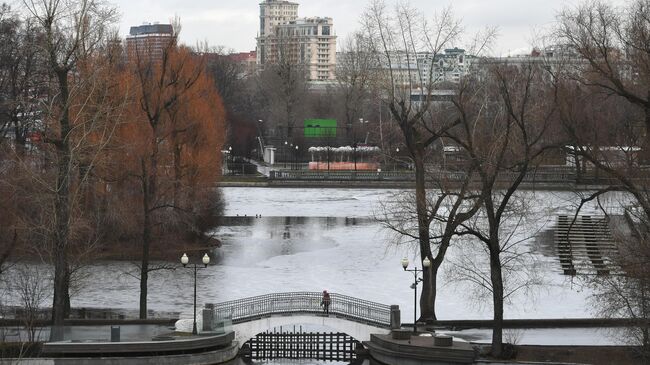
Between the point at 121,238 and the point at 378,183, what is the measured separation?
50045 millimetres

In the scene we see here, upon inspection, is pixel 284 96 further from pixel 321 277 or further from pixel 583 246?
pixel 321 277

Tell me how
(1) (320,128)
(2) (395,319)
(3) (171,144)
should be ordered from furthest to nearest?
(1) (320,128) → (3) (171,144) → (2) (395,319)

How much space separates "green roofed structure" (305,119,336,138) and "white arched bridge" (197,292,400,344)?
3696 inches

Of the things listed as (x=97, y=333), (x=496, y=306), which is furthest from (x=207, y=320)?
(x=496, y=306)

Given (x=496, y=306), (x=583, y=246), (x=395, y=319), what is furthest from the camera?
(x=583, y=246)

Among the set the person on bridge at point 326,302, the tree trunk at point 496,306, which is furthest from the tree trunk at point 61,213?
the tree trunk at point 496,306

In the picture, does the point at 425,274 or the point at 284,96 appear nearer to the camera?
the point at 425,274

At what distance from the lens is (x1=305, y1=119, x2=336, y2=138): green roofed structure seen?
135 meters

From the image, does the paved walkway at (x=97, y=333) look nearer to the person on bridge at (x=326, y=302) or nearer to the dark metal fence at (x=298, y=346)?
the dark metal fence at (x=298, y=346)

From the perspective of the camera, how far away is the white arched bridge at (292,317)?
124 feet

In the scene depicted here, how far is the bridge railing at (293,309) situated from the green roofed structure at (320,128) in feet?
305

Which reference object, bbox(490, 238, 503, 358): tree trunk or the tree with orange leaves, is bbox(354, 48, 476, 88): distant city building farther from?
the tree with orange leaves

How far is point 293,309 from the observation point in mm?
39812

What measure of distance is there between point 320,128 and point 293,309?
321 ft
